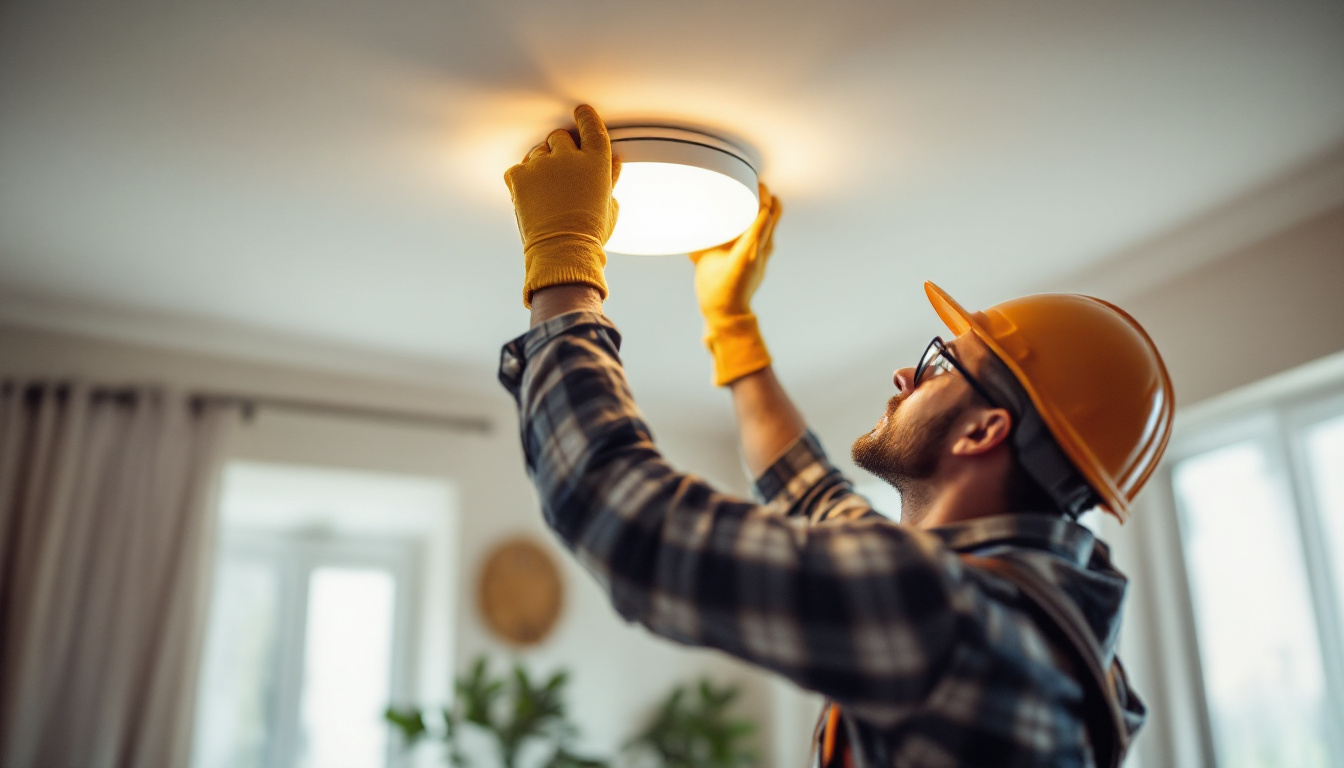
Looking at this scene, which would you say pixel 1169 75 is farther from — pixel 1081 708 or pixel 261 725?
pixel 261 725

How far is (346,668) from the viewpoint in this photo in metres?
3.71

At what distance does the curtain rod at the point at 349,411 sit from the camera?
3.25 metres

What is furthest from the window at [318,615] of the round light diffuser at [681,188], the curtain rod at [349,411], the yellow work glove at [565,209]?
the yellow work glove at [565,209]

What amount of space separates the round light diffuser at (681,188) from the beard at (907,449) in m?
0.93

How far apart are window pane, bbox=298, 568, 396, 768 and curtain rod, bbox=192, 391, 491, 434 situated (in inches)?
26.7

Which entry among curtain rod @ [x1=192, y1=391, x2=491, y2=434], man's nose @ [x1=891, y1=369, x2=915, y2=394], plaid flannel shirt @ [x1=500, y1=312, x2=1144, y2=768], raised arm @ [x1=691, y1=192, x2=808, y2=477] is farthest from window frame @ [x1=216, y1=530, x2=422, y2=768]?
plaid flannel shirt @ [x1=500, y1=312, x2=1144, y2=768]

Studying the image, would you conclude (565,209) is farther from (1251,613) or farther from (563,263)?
(1251,613)

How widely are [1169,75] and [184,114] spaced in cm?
190

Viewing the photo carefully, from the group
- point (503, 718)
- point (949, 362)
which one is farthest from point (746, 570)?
point (503, 718)

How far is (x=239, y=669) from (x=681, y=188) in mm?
2527

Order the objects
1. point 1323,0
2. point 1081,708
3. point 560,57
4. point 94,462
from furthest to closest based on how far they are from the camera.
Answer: point 94,462 < point 560,57 < point 1323,0 < point 1081,708

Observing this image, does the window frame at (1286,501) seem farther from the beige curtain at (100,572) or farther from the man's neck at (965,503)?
the beige curtain at (100,572)

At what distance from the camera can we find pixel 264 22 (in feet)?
5.78

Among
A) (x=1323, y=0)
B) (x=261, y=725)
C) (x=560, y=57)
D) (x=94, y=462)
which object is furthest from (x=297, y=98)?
(x=261, y=725)
